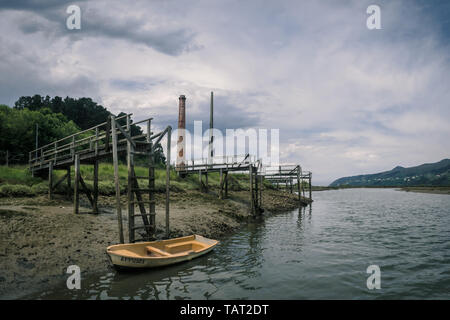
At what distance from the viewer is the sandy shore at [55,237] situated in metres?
8.48

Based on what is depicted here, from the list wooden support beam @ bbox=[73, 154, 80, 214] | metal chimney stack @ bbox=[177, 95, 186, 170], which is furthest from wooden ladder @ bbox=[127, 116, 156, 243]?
metal chimney stack @ bbox=[177, 95, 186, 170]

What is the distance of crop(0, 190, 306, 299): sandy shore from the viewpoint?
8477mm

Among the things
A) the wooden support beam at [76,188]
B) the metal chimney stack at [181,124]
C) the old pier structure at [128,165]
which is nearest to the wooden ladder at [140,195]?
the old pier structure at [128,165]

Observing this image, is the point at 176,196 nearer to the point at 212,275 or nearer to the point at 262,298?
the point at 212,275

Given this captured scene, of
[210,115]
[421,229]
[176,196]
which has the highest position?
[210,115]

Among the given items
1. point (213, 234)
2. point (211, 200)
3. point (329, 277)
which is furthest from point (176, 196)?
point (329, 277)

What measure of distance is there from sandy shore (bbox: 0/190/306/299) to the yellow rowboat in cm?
90

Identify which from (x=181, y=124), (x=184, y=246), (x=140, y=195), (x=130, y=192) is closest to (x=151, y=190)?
(x=140, y=195)

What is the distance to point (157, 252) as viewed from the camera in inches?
424

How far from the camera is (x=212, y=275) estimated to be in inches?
390

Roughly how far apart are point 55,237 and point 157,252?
393 cm

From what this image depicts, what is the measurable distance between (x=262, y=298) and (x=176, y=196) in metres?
17.2

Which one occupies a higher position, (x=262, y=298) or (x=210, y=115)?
(x=210, y=115)
